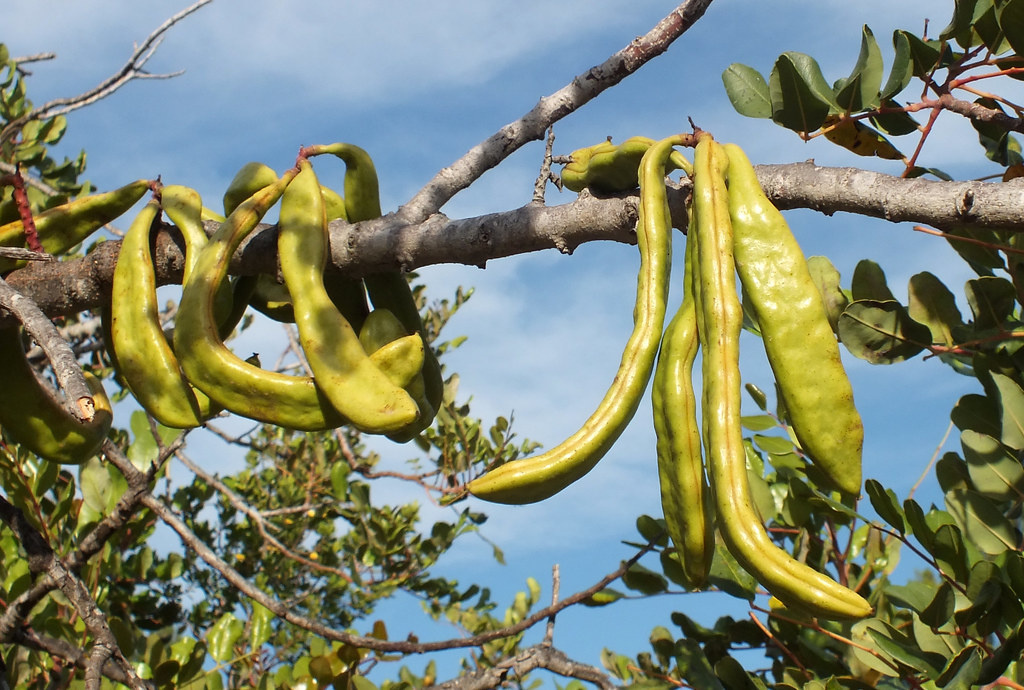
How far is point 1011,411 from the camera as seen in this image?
187 centimetres

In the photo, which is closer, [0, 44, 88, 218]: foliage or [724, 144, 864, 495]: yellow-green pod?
[724, 144, 864, 495]: yellow-green pod

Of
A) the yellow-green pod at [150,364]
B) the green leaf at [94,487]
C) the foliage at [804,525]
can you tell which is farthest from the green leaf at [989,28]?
the green leaf at [94,487]

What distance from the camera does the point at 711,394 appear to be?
125cm

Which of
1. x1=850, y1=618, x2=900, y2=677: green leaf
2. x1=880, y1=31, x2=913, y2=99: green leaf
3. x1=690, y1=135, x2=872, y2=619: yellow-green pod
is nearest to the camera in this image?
x1=690, y1=135, x2=872, y2=619: yellow-green pod

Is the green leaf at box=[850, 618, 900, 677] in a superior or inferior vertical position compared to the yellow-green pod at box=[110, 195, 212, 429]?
inferior

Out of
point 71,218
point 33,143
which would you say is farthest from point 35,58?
point 71,218

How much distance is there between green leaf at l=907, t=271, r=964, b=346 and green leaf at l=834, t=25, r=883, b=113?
1.34ft

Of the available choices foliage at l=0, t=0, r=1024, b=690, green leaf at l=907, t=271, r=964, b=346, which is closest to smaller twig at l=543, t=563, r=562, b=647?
foliage at l=0, t=0, r=1024, b=690

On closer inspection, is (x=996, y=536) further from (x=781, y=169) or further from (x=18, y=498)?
(x=18, y=498)

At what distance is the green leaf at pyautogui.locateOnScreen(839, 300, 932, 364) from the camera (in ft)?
5.79

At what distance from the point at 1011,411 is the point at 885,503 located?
36 centimetres

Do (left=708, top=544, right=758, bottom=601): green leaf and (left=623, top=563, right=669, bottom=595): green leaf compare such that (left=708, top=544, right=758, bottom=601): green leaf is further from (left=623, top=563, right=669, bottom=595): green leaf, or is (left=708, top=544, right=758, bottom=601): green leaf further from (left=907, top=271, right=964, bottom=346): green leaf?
(left=907, top=271, right=964, bottom=346): green leaf

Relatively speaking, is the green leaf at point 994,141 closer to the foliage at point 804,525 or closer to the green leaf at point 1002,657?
the foliage at point 804,525

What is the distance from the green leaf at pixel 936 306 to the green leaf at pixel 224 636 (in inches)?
87.4
